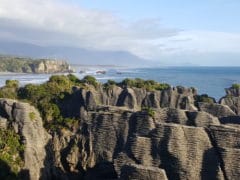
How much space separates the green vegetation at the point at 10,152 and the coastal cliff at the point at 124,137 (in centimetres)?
33

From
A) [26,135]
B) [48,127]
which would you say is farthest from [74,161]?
[48,127]

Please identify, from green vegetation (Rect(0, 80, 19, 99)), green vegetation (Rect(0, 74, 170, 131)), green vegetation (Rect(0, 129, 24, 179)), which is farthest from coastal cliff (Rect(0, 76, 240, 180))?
green vegetation (Rect(0, 80, 19, 99))

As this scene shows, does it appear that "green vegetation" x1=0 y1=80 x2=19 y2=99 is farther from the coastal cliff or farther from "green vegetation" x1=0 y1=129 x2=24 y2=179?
"green vegetation" x1=0 y1=129 x2=24 y2=179

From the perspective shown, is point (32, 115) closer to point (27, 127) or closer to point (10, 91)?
point (27, 127)

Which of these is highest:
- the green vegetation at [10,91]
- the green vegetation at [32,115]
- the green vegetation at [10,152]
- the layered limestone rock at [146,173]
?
the green vegetation at [32,115]

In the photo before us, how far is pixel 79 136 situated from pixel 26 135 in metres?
3.82

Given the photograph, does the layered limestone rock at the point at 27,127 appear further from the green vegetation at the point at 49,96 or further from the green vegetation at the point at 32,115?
the green vegetation at the point at 49,96

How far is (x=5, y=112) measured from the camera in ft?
105

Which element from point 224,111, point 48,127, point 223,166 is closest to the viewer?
point 223,166

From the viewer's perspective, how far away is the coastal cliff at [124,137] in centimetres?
2281

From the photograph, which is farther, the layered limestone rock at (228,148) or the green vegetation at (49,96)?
the green vegetation at (49,96)

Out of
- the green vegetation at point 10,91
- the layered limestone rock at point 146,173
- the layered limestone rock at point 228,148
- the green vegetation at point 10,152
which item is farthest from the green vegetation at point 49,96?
the layered limestone rock at point 146,173

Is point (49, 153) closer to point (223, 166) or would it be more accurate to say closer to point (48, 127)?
point (48, 127)

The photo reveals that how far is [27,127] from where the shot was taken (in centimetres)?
3167
